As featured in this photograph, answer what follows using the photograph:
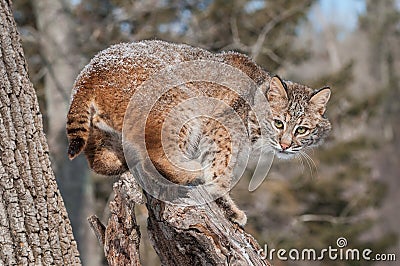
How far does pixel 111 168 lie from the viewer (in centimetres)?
412

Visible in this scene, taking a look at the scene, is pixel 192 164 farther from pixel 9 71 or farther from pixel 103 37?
pixel 103 37

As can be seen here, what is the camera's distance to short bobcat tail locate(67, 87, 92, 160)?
12.0ft

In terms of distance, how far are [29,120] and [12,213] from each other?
1.67 feet

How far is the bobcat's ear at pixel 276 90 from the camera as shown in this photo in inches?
167

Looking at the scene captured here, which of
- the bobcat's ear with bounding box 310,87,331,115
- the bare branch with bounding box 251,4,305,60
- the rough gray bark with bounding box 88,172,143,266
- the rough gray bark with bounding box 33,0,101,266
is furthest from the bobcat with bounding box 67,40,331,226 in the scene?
the bare branch with bounding box 251,4,305,60

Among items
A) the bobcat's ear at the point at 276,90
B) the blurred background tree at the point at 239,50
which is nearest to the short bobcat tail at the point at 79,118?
the bobcat's ear at the point at 276,90

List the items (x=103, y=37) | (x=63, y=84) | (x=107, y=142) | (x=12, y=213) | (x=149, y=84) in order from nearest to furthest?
(x=12, y=213), (x=149, y=84), (x=107, y=142), (x=63, y=84), (x=103, y=37)

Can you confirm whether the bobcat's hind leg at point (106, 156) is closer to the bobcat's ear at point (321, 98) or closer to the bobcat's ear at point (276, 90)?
the bobcat's ear at point (276, 90)

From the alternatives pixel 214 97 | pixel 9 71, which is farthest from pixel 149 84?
pixel 9 71

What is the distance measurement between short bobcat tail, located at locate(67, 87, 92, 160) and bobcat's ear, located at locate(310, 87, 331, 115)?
158 cm

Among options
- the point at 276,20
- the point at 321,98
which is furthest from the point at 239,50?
the point at 321,98

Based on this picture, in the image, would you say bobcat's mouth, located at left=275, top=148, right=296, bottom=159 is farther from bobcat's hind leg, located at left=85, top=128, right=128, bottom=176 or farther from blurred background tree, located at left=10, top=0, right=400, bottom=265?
blurred background tree, located at left=10, top=0, right=400, bottom=265

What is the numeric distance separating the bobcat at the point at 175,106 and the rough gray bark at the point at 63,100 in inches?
226

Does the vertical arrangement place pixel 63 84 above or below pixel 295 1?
below
